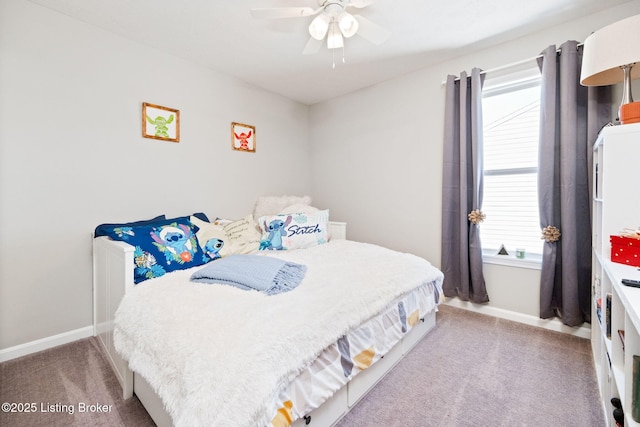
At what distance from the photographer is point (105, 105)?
210 centimetres

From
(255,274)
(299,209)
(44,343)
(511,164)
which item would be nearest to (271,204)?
(299,209)

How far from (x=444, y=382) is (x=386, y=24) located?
2.39 m

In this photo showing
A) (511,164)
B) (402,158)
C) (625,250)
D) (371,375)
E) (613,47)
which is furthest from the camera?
(402,158)

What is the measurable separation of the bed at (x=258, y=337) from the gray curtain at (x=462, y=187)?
648mm

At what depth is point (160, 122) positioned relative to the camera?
2.38 metres

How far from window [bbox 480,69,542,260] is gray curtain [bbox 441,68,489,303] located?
0.46ft

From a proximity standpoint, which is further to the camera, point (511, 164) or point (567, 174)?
point (511, 164)

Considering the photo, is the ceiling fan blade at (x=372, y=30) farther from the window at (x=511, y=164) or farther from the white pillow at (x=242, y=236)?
the white pillow at (x=242, y=236)

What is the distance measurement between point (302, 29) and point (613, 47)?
1828 mm

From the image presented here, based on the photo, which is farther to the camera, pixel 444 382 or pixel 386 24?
pixel 386 24

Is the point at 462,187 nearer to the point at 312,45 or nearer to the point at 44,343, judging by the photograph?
the point at 312,45

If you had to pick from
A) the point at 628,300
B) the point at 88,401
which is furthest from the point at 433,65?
the point at 88,401

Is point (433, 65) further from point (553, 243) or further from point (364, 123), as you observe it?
point (553, 243)

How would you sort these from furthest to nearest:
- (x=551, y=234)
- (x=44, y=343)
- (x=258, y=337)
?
(x=551, y=234)
(x=44, y=343)
(x=258, y=337)
